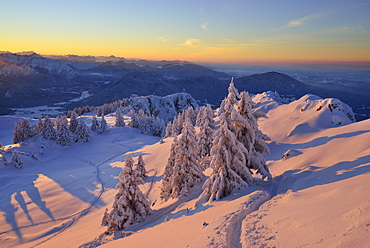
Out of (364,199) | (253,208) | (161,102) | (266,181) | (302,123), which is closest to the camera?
(364,199)

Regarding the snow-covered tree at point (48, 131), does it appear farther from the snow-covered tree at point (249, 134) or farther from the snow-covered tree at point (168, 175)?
the snow-covered tree at point (249, 134)

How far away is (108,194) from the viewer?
2864cm

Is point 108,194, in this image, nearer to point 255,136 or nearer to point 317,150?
point 255,136

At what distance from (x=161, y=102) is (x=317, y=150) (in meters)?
136

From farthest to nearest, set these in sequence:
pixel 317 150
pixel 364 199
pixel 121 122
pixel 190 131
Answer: pixel 121 122
pixel 190 131
pixel 317 150
pixel 364 199

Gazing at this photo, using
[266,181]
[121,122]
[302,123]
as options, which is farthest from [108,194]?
[121,122]

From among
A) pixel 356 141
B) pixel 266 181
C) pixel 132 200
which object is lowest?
pixel 132 200

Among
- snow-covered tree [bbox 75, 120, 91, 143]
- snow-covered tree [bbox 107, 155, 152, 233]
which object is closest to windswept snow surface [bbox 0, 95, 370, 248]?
snow-covered tree [bbox 107, 155, 152, 233]

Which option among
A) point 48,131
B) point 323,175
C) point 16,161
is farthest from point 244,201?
point 48,131

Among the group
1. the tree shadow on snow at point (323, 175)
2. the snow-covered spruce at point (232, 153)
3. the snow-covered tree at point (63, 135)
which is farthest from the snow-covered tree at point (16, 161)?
the tree shadow on snow at point (323, 175)

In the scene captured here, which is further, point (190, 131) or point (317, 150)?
point (190, 131)

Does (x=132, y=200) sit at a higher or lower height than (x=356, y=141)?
lower

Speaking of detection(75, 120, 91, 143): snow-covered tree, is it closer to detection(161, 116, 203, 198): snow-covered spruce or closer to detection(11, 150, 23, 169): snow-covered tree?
detection(11, 150, 23, 169): snow-covered tree

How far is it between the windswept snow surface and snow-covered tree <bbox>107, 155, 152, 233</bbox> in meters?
0.85
